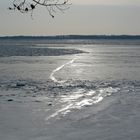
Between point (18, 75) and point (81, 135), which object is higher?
point (81, 135)

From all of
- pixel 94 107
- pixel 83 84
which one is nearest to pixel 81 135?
pixel 94 107

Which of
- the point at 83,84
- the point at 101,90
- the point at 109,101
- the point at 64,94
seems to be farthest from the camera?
the point at 83,84

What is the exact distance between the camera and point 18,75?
21.5 meters

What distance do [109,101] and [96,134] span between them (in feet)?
15.3

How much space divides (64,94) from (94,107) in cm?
266

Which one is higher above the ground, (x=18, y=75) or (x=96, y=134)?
(x=96, y=134)

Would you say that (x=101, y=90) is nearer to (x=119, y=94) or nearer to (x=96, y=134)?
(x=119, y=94)

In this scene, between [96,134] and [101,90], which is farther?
[101,90]

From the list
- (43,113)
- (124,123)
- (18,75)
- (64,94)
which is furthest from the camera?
(18,75)

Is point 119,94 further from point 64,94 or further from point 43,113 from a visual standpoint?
point 43,113

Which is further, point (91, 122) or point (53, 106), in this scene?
point (53, 106)

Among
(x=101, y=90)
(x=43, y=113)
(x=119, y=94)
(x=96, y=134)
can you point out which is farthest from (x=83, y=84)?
(x=96, y=134)

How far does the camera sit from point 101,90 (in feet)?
53.0

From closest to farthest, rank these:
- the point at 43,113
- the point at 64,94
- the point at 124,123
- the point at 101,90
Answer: the point at 124,123, the point at 43,113, the point at 64,94, the point at 101,90
